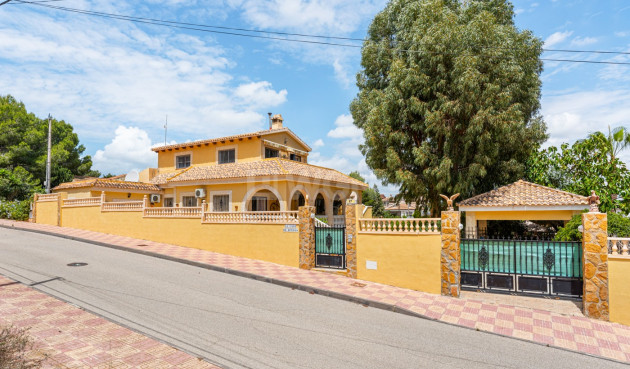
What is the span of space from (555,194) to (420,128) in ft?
19.3

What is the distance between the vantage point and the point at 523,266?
945 centimetres

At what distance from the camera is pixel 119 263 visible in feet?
38.2

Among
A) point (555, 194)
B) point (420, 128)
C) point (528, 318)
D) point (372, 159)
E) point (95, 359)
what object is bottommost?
point (528, 318)

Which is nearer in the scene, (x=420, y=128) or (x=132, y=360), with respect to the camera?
(x=132, y=360)

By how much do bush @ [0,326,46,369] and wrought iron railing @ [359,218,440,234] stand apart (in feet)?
27.5

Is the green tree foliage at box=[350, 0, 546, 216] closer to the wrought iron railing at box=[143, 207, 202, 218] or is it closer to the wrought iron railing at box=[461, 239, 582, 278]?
the wrought iron railing at box=[461, 239, 582, 278]

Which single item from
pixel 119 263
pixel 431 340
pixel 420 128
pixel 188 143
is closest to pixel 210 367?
pixel 431 340

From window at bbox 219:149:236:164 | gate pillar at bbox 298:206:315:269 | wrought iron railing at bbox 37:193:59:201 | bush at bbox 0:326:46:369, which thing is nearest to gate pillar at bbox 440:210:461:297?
gate pillar at bbox 298:206:315:269

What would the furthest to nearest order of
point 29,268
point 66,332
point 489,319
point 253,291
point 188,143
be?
point 188,143
point 29,268
point 253,291
point 489,319
point 66,332

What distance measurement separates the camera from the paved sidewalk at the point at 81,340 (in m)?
4.84

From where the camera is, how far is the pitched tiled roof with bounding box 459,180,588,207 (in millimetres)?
12945

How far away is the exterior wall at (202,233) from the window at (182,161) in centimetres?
766

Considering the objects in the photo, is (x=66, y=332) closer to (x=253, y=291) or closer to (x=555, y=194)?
(x=253, y=291)

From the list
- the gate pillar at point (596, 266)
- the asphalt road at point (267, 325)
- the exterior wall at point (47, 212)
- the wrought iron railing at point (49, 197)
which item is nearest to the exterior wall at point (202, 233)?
the exterior wall at point (47, 212)
